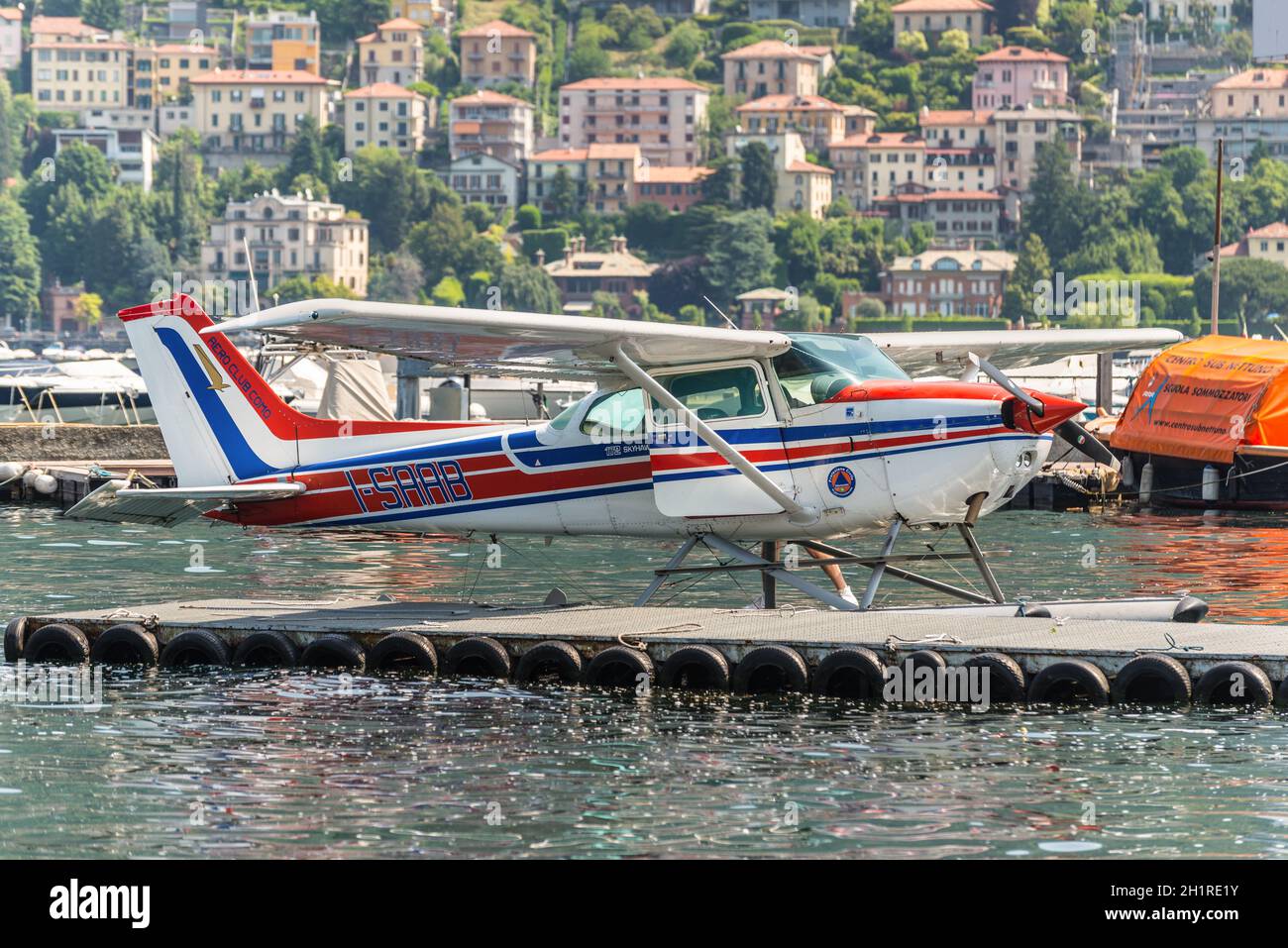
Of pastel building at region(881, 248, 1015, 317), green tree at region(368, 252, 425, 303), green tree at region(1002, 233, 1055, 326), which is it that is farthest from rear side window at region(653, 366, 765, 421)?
green tree at region(368, 252, 425, 303)

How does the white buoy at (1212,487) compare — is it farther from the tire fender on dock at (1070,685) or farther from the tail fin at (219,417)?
the tire fender on dock at (1070,685)

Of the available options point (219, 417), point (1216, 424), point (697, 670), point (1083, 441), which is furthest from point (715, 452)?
point (1216, 424)

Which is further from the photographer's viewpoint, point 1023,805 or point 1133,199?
point 1133,199

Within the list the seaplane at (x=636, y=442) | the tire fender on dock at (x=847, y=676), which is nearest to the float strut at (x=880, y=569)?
the seaplane at (x=636, y=442)

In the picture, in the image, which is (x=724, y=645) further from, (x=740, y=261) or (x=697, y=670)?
(x=740, y=261)

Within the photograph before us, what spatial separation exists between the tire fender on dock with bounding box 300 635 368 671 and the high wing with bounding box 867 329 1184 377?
496 centimetres

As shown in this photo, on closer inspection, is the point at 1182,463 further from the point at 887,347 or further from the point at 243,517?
the point at 243,517

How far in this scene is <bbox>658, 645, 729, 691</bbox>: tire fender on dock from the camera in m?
15.5

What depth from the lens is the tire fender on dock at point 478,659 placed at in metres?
16.1

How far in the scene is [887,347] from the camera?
1802cm

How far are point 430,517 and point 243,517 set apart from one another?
1.53 metres

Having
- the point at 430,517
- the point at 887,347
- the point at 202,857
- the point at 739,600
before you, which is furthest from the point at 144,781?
the point at 739,600

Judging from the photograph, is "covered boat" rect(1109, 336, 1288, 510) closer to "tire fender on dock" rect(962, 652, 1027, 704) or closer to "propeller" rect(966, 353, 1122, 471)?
"propeller" rect(966, 353, 1122, 471)

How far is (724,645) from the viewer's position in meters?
15.6
